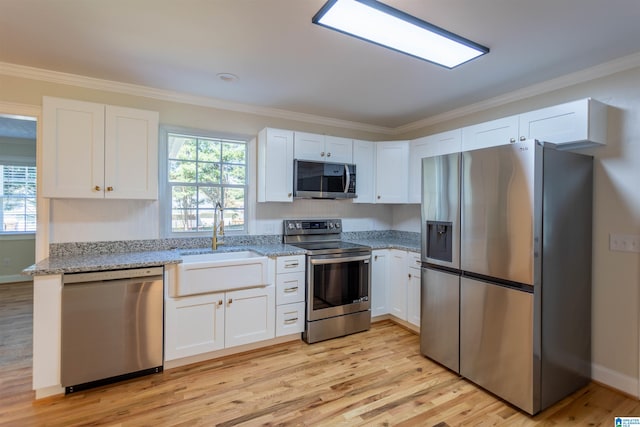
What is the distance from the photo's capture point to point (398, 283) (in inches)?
139

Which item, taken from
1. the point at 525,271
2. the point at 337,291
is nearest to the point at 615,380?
the point at 525,271

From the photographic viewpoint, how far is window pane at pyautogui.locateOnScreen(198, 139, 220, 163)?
3.33 m

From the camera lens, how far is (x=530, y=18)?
5.90 feet

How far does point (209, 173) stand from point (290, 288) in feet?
5.08

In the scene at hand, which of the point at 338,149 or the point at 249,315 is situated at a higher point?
the point at 338,149

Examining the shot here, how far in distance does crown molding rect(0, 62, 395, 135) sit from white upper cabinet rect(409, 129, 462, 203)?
34.7 inches

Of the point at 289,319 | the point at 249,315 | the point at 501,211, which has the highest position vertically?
the point at 501,211

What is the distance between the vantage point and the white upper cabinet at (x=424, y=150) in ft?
10.5

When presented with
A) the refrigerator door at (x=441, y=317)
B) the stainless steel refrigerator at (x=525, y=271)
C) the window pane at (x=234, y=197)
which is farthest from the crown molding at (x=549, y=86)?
the window pane at (x=234, y=197)

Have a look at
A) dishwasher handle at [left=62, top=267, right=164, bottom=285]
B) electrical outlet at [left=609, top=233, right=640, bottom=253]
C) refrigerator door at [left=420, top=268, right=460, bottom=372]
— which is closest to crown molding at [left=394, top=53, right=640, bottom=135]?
electrical outlet at [left=609, top=233, right=640, bottom=253]

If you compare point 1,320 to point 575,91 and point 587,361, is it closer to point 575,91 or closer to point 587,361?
point 587,361

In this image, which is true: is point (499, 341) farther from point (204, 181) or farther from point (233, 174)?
point (204, 181)

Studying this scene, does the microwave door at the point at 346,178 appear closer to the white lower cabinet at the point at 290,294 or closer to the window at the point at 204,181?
the white lower cabinet at the point at 290,294

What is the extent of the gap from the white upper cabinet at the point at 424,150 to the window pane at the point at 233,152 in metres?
2.04
